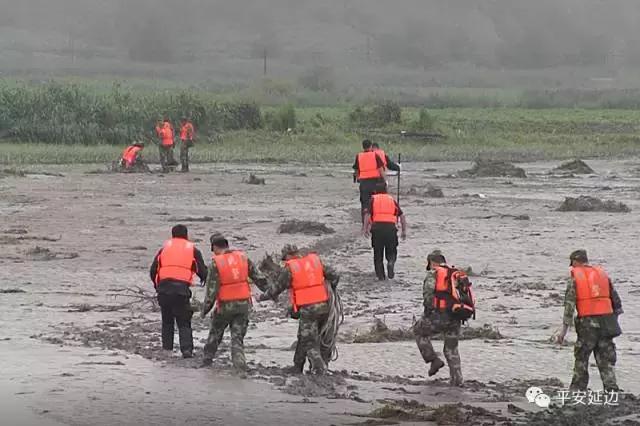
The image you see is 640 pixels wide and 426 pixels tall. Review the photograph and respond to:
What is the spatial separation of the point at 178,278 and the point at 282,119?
51.9 meters

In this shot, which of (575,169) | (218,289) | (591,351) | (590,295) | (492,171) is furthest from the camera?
(575,169)

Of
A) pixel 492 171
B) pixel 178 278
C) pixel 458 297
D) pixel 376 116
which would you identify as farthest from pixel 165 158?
pixel 458 297

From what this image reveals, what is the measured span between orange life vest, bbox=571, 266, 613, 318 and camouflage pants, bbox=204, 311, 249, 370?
3463 millimetres

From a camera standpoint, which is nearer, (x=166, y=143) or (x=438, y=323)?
(x=438, y=323)

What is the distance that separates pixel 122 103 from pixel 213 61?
8.99m

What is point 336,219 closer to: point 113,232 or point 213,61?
point 113,232

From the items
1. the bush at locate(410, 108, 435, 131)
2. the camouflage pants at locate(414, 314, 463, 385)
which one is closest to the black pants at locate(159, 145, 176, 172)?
the bush at locate(410, 108, 435, 131)

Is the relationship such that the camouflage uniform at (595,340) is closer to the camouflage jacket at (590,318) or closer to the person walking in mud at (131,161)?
the camouflage jacket at (590,318)

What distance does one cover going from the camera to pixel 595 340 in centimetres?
1312

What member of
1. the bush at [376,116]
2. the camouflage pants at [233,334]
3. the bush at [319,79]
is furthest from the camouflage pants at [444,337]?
the bush at [319,79]

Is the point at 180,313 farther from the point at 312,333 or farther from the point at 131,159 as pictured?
the point at 131,159

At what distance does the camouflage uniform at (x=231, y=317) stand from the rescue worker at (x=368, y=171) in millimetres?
10794

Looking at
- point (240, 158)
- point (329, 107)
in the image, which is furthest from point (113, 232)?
point (329, 107)

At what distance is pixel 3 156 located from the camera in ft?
166
